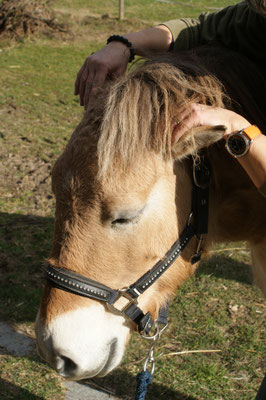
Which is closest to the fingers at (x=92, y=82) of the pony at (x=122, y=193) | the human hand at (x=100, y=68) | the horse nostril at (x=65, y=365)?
the human hand at (x=100, y=68)

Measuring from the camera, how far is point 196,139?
5.97ft

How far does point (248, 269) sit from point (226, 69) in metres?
2.55

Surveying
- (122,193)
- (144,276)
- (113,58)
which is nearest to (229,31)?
(113,58)

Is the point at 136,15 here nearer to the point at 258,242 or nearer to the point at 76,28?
the point at 76,28

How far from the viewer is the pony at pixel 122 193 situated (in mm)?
1847

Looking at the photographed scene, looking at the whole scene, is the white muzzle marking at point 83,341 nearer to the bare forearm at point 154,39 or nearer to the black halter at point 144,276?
the black halter at point 144,276

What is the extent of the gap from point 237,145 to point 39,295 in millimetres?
2351

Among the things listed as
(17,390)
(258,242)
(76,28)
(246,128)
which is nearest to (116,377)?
(17,390)

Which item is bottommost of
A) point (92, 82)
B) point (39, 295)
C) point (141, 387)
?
point (39, 295)

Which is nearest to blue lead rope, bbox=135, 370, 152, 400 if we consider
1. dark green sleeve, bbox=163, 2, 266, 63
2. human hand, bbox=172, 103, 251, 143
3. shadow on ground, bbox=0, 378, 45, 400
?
shadow on ground, bbox=0, 378, 45, 400

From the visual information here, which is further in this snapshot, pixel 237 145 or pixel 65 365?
pixel 65 365

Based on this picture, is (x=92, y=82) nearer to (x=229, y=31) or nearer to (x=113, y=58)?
(x=113, y=58)

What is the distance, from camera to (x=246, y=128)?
5.93 ft

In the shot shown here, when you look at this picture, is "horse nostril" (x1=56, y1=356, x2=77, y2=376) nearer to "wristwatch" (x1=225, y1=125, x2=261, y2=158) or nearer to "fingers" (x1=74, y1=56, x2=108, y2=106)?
"wristwatch" (x1=225, y1=125, x2=261, y2=158)
